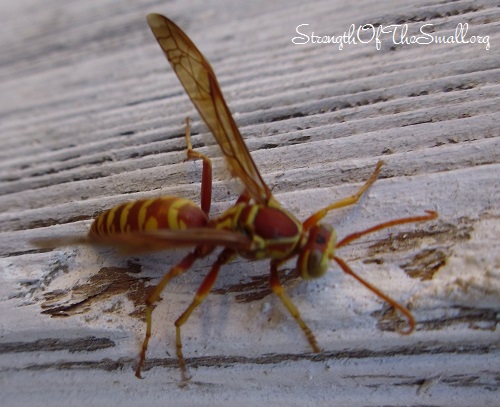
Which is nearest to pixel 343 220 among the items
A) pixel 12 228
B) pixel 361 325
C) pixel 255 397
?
pixel 361 325

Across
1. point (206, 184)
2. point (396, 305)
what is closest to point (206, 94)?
point (206, 184)

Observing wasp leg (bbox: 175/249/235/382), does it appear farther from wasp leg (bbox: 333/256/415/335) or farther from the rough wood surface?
wasp leg (bbox: 333/256/415/335)

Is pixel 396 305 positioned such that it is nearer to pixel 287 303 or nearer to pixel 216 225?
pixel 287 303

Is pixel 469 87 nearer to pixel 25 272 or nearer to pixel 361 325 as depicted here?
pixel 361 325

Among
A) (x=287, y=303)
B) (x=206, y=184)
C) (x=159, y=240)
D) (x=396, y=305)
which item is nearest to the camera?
(x=396, y=305)

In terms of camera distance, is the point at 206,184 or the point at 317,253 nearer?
the point at 317,253

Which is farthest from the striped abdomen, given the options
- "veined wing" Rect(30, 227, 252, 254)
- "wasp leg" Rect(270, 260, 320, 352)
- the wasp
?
"wasp leg" Rect(270, 260, 320, 352)

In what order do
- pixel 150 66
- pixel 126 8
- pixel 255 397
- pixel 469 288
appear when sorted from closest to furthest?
pixel 469 288 < pixel 255 397 < pixel 150 66 < pixel 126 8
